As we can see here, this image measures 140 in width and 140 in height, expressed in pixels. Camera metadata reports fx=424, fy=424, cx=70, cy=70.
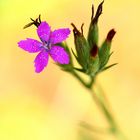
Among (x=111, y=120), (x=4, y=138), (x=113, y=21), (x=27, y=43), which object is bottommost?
(x=4, y=138)

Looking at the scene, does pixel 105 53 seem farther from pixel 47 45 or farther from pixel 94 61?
pixel 47 45

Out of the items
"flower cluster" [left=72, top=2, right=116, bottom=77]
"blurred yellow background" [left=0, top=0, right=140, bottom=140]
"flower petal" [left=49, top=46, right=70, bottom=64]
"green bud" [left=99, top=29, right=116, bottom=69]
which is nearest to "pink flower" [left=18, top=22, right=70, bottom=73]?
"flower petal" [left=49, top=46, right=70, bottom=64]

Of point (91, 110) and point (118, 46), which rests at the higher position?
point (118, 46)

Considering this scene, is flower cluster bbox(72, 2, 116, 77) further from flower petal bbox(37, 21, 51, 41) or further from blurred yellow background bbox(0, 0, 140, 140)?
blurred yellow background bbox(0, 0, 140, 140)

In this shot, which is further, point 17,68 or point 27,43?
point 17,68

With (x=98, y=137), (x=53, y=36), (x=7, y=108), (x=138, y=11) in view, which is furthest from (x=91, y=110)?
(x=53, y=36)

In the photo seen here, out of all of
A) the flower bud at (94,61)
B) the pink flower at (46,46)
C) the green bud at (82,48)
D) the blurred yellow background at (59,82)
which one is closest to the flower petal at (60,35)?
the pink flower at (46,46)

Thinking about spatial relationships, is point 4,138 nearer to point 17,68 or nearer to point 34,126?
point 34,126
